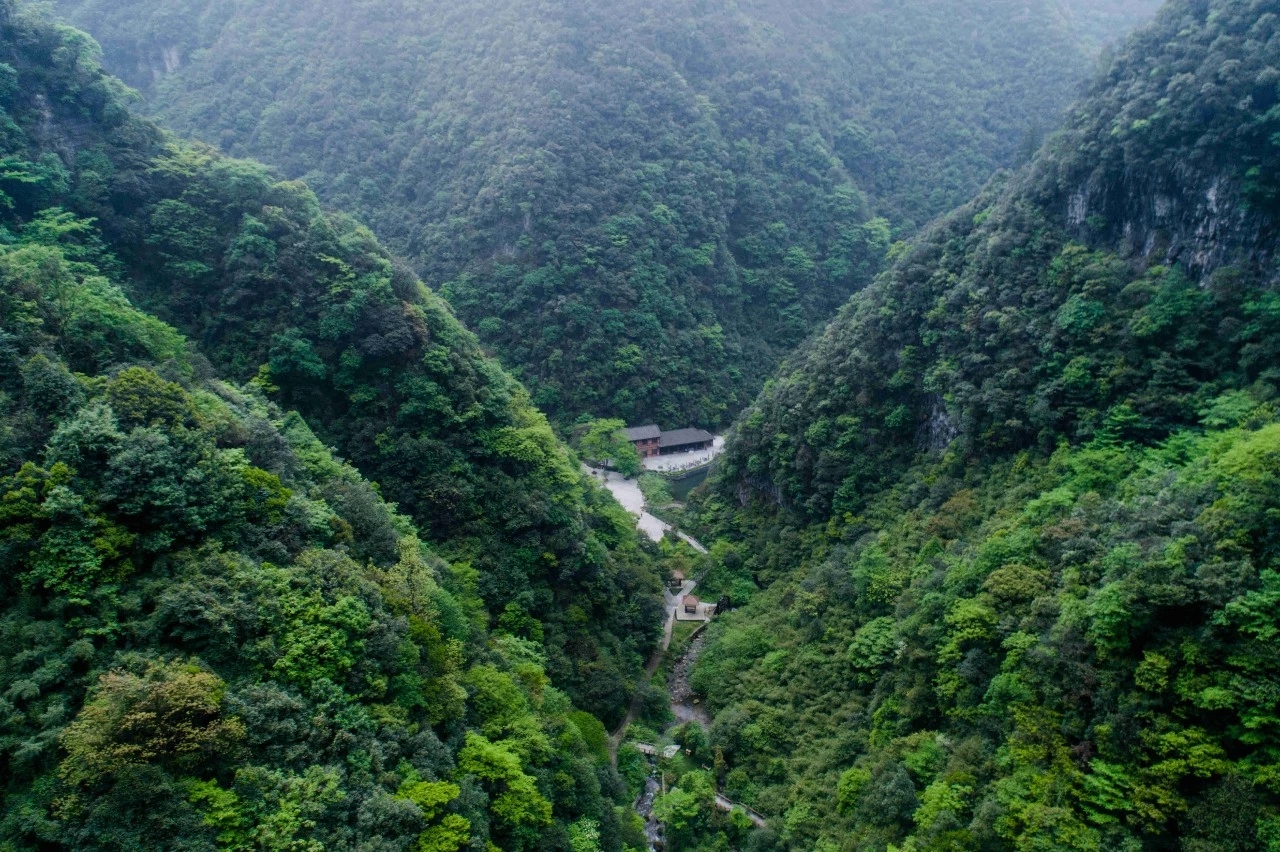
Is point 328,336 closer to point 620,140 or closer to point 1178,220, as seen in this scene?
point 1178,220

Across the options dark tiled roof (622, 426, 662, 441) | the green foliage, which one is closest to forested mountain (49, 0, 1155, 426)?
dark tiled roof (622, 426, 662, 441)

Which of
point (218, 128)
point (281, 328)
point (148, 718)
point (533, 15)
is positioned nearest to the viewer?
point (148, 718)

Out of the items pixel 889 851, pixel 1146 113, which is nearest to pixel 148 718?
pixel 889 851

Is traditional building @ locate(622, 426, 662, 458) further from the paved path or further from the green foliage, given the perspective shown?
the paved path

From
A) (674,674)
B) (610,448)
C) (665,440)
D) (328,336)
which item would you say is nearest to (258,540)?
(328,336)

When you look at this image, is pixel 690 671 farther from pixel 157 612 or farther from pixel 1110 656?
pixel 157 612
